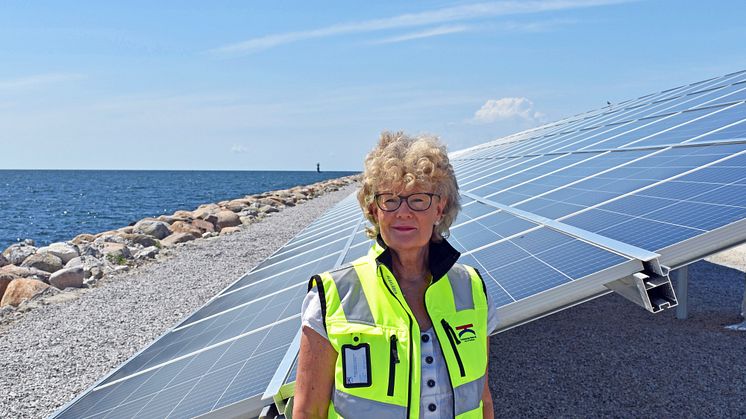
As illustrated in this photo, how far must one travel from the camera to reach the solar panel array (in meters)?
3.99

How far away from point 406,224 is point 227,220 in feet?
92.5

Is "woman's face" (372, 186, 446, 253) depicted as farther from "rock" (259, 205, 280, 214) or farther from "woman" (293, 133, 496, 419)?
"rock" (259, 205, 280, 214)

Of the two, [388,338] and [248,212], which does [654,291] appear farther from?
[248,212]

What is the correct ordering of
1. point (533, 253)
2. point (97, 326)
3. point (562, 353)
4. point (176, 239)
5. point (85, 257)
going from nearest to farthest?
point (533, 253)
point (562, 353)
point (97, 326)
point (85, 257)
point (176, 239)

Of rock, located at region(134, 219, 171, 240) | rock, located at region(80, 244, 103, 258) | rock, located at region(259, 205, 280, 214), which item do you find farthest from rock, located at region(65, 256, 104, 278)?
rock, located at region(259, 205, 280, 214)

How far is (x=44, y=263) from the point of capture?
63.6 ft

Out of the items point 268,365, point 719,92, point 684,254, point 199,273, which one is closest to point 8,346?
point 199,273

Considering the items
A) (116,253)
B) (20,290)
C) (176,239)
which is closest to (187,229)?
(176,239)

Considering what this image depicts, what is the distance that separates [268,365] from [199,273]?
13.1 meters

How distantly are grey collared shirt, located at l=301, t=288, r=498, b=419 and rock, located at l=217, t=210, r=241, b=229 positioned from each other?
27.7 m

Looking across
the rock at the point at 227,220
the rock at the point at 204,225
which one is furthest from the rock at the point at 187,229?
the rock at the point at 227,220

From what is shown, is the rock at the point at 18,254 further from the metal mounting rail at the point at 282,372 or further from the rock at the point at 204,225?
the metal mounting rail at the point at 282,372

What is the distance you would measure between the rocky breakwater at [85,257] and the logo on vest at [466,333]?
13501mm

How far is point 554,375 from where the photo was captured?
320 inches
